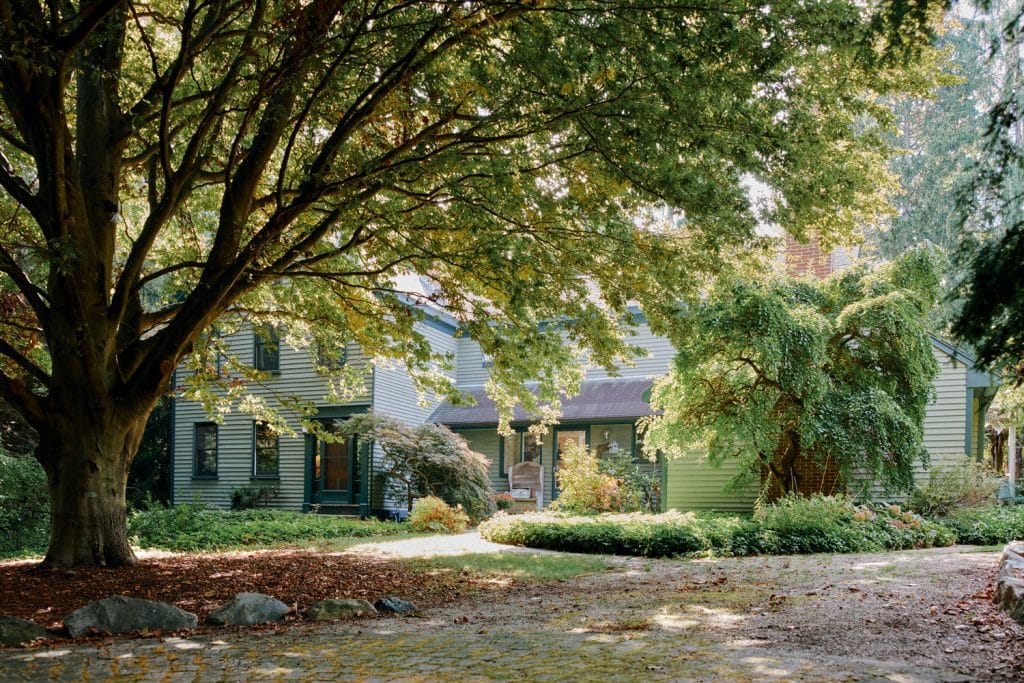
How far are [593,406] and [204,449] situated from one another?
42.0ft

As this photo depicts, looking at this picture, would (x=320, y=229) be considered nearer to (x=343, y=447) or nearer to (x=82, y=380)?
(x=82, y=380)

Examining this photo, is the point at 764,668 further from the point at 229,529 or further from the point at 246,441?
the point at 246,441

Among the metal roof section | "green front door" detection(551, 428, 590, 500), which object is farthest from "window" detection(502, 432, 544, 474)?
the metal roof section

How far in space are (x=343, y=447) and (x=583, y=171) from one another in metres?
17.1

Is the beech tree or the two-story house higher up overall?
the beech tree

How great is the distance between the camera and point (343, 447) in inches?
993

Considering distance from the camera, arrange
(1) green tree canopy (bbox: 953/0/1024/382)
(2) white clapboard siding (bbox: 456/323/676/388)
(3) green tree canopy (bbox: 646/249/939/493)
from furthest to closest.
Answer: (2) white clapboard siding (bbox: 456/323/676/388) < (3) green tree canopy (bbox: 646/249/939/493) < (1) green tree canopy (bbox: 953/0/1024/382)

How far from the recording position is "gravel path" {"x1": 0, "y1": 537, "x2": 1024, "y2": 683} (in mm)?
5070

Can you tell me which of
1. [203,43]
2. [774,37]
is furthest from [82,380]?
[774,37]

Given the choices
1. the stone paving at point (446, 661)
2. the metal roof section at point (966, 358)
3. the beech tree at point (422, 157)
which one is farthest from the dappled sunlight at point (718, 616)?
the metal roof section at point (966, 358)

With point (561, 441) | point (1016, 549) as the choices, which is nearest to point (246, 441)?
point (561, 441)

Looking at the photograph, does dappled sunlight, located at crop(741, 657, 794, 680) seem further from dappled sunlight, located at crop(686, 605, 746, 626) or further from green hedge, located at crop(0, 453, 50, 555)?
green hedge, located at crop(0, 453, 50, 555)

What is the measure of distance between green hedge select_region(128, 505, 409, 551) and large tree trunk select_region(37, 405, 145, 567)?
14.9 ft

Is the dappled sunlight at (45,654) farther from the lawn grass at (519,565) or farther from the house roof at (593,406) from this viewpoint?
the house roof at (593,406)
